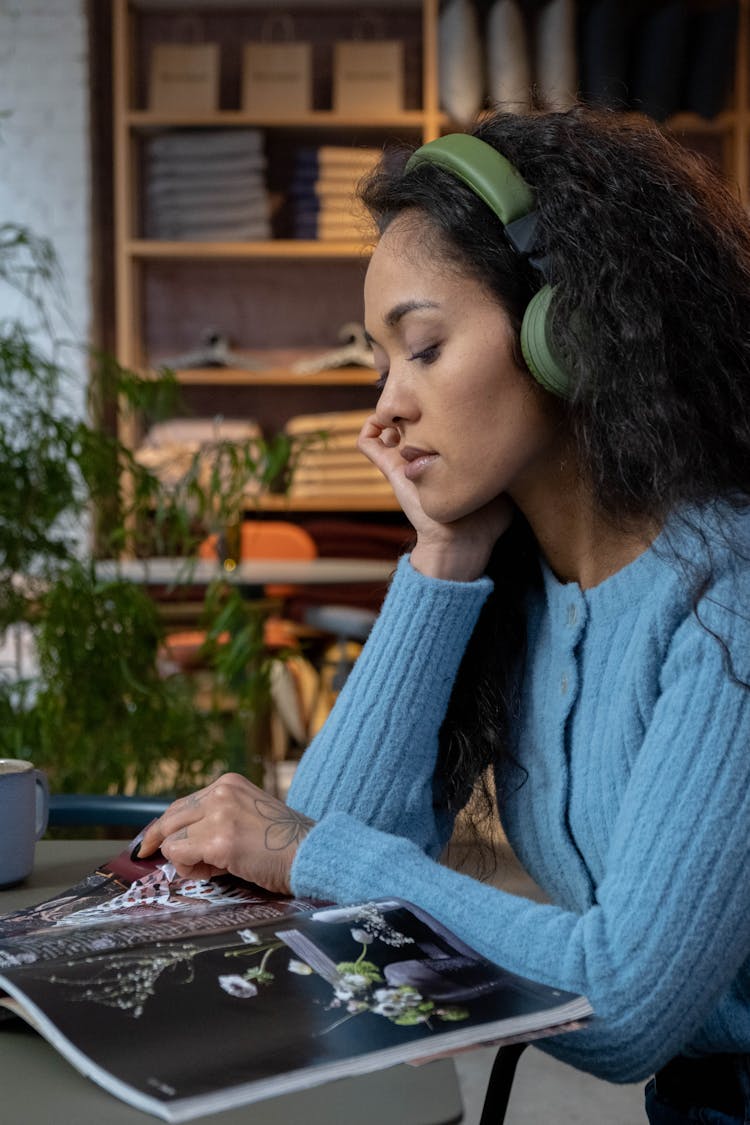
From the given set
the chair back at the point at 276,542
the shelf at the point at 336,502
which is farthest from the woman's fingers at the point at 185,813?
the shelf at the point at 336,502

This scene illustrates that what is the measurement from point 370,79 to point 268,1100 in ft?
15.0

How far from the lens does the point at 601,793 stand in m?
0.98

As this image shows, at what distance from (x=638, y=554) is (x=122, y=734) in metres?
1.26

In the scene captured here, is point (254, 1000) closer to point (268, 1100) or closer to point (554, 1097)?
point (268, 1100)

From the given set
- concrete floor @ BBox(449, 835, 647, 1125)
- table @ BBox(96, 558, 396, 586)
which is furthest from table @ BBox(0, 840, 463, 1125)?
table @ BBox(96, 558, 396, 586)

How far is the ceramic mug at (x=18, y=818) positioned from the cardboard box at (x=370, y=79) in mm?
4082

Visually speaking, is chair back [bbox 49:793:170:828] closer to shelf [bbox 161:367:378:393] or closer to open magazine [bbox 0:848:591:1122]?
open magazine [bbox 0:848:591:1122]

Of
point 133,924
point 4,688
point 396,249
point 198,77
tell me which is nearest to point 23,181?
point 198,77

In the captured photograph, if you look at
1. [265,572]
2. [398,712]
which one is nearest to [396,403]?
[398,712]

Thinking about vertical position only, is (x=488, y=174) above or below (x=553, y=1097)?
above

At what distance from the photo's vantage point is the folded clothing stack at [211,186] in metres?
4.62

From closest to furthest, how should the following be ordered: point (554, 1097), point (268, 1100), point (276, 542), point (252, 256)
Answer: point (268, 1100), point (554, 1097), point (276, 542), point (252, 256)

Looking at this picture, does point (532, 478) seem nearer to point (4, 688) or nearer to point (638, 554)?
point (638, 554)

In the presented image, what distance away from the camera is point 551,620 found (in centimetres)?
108
